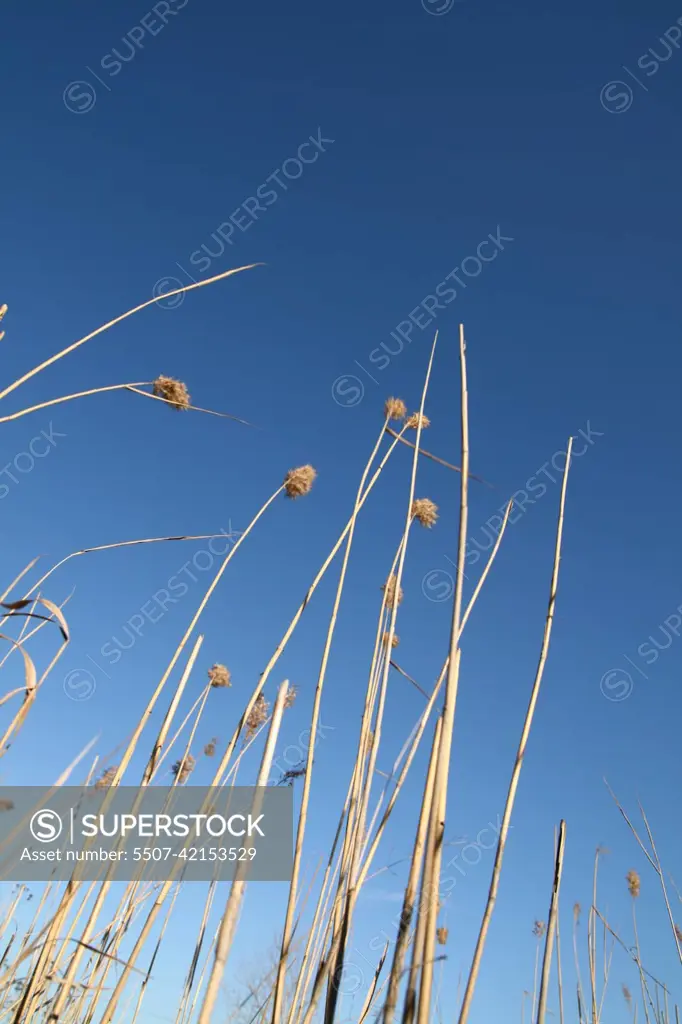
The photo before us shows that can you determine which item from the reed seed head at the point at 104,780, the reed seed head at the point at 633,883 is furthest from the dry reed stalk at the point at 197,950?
the reed seed head at the point at 633,883

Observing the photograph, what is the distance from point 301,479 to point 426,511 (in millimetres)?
688

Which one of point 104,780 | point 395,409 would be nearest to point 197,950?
point 104,780

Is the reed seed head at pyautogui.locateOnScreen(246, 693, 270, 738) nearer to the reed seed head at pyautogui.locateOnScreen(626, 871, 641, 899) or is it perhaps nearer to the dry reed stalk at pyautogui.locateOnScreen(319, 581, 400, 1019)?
the dry reed stalk at pyautogui.locateOnScreen(319, 581, 400, 1019)

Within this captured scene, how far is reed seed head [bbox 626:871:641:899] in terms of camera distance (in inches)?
226

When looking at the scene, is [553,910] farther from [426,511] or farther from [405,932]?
[426,511]

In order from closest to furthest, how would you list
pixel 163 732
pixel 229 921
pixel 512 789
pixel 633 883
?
1. pixel 229 921
2. pixel 512 789
3. pixel 163 732
4. pixel 633 883

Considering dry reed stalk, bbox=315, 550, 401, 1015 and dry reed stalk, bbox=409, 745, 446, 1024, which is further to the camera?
dry reed stalk, bbox=315, 550, 401, 1015

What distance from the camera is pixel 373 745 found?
2.39m

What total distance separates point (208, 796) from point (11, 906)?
2364mm

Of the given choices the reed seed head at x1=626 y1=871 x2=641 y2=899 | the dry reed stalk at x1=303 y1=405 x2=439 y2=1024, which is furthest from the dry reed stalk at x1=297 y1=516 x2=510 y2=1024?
the reed seed head at x1=626 y1=871 x2=641 y2=899

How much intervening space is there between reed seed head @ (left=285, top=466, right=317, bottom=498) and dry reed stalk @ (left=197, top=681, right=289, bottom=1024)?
2061 millimetres

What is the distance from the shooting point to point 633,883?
230 inches

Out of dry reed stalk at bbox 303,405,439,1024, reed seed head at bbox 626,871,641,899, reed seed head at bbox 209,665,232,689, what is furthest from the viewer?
reed seed head at bbox 626,871,641,899

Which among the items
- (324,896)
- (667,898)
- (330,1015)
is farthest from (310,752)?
(667,898)
